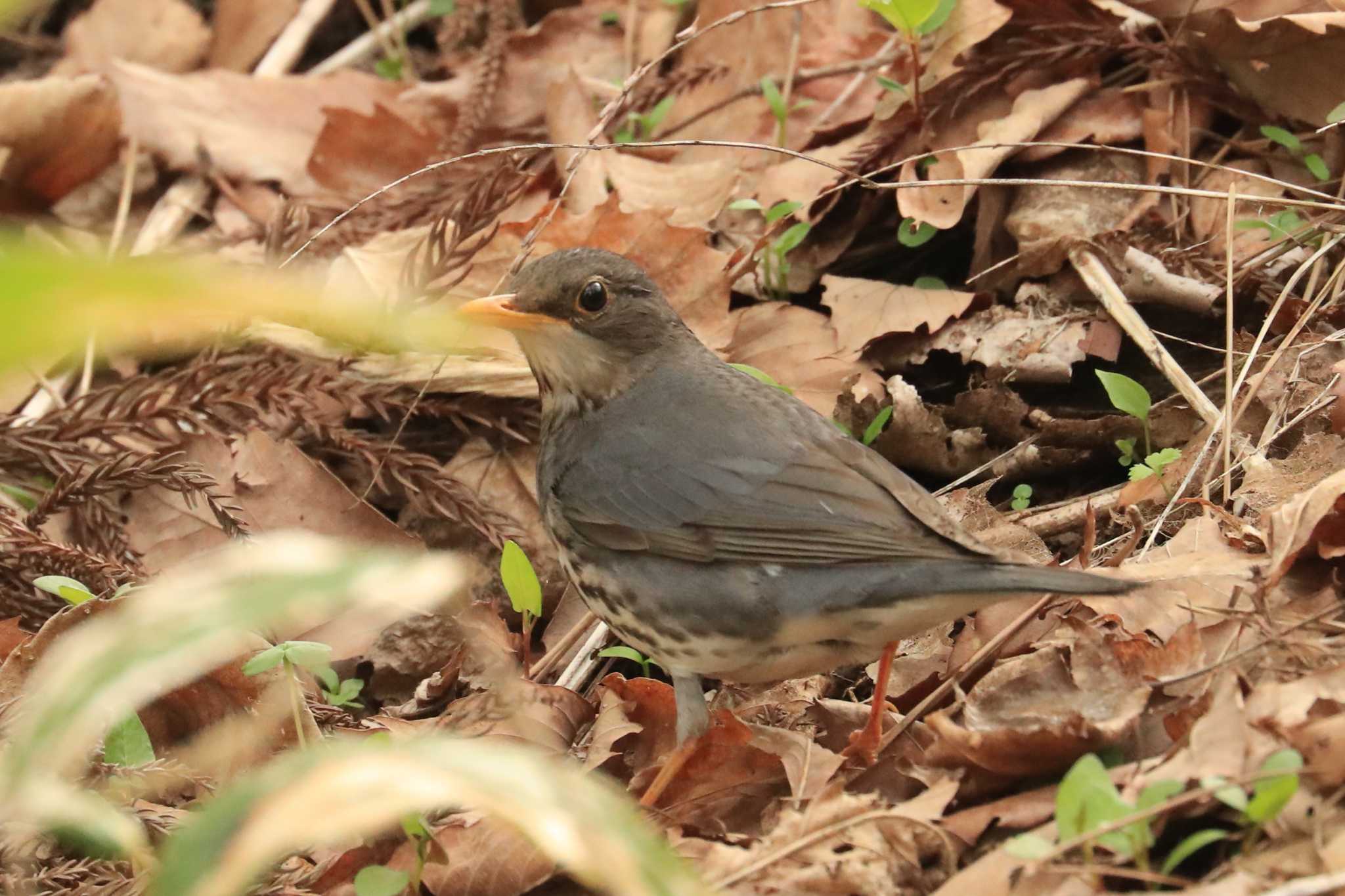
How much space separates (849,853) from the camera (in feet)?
7.72

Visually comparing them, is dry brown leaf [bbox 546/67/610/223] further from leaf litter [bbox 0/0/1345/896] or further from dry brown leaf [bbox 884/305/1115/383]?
dry brown leaf [bbox 884/305/1115/383]

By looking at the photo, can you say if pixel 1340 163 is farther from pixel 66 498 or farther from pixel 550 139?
pixel 66 498

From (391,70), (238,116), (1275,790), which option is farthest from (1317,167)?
(238,116)

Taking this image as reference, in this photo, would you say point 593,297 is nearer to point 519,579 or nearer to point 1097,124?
point 519,579

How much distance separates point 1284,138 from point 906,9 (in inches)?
46.0

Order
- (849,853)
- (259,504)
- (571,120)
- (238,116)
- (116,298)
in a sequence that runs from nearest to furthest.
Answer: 1. (116,298)
2. (849,853)
3. (259,504)
4. (571,120)
5. (238,116)

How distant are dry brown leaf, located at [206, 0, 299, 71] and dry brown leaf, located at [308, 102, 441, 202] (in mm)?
842

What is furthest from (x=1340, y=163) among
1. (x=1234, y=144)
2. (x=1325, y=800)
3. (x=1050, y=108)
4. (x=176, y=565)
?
(x=176, y=565)

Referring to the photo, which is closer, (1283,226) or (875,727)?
(875,727)

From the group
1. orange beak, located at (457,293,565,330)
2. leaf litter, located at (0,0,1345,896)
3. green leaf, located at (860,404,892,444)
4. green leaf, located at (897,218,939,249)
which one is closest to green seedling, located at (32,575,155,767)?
→ leaf litter, located at (0,0,1345,896)

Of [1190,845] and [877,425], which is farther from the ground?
[1190,845]

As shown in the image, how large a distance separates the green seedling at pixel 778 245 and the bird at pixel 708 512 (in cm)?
58

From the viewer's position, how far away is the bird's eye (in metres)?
3.51

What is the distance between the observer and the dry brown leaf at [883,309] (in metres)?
3.99
